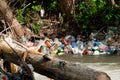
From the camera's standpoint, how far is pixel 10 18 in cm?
1365

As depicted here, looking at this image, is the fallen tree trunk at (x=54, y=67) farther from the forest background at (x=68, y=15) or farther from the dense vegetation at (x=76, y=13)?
the dense vegetation at (x=76, y=13)

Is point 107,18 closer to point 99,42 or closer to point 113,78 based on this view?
point 99,42

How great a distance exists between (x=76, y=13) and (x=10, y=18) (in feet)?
8.58

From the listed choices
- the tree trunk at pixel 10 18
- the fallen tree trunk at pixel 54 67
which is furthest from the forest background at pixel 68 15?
the fallen tree trunk at pixel 54 67

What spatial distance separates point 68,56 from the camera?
42.1 feet

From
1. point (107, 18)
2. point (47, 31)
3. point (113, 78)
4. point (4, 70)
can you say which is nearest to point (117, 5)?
point (107, 18)

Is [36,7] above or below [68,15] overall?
above

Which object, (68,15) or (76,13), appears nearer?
A: (68,15)

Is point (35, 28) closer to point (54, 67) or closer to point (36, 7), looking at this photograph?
point (36, 7)

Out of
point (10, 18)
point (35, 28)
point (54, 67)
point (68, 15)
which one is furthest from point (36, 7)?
point (54, 67)

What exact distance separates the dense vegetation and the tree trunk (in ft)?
2.91

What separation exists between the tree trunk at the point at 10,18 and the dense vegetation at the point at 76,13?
0.89m

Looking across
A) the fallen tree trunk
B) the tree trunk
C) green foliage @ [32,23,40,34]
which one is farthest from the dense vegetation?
the fallen tree trunk

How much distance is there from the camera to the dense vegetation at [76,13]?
14.5 meters
